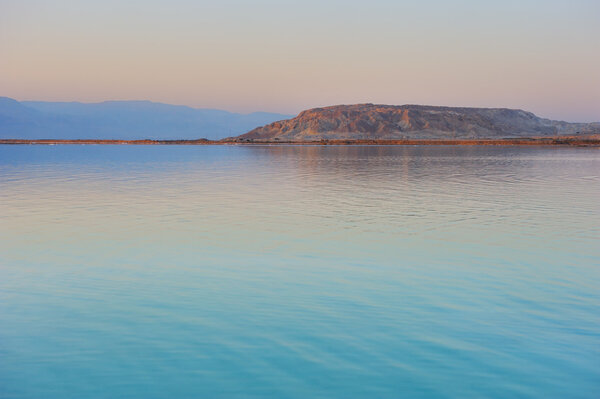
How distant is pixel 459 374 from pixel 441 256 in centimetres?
652

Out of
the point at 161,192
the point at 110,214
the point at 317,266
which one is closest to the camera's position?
the point at 317,266

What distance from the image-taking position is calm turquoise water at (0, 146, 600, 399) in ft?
22.1

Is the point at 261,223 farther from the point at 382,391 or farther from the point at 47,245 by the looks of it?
the point at 382,391

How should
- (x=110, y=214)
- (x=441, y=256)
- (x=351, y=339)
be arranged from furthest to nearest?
(x=110, y=214), (x=441, y=256), (x=351, y=339)

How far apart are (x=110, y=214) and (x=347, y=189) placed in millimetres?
13121

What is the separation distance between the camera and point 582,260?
12.7 meters

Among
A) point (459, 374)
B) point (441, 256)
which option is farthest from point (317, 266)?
point (459, 374)

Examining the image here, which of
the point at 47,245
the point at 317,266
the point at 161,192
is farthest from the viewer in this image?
the point at 161,192

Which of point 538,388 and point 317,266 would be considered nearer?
point 538,388

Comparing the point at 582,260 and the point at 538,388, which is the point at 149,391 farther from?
the point at 582,260

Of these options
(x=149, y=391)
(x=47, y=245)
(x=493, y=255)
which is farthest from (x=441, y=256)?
(x=47, y=245)

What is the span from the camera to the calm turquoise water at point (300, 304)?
22.1 ft

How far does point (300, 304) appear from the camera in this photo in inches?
373

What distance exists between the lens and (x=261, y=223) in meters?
17.9
